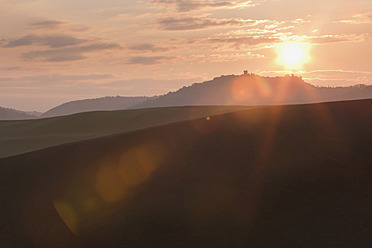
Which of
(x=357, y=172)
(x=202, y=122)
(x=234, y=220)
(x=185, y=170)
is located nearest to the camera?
(x=234, y=220)

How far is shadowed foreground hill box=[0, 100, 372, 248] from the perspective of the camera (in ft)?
48.4

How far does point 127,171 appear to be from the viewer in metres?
22.5

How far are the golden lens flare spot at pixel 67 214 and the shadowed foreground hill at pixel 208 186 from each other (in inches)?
3.5

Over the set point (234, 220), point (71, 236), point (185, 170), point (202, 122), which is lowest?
point (71, 236)

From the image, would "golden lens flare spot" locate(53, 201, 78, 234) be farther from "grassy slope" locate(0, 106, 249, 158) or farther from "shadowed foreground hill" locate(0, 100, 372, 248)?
"grassy slope" locate(0, 106, 249, 158)

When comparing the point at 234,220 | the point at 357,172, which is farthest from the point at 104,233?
the point at 357,172

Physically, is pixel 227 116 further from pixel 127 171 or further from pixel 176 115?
pixel 176 115

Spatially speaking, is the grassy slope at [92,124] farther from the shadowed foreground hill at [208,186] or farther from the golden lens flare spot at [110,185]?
the golden lens flare spot at [110,185]

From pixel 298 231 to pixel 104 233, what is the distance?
24.1ft

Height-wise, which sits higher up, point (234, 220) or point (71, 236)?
point (234, 220)

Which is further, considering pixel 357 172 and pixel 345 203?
pixel 357 172

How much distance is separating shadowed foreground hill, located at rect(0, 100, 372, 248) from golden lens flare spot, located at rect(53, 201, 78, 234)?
88 millimetres

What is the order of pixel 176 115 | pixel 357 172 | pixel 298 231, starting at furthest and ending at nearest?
pixel 176 115 → pixel 357 172 → pixel 298 231

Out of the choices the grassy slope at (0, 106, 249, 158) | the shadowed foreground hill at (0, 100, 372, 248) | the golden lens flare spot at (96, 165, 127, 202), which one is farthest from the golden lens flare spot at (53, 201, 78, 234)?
the grassy slope at (0, 106, 249, 158)
